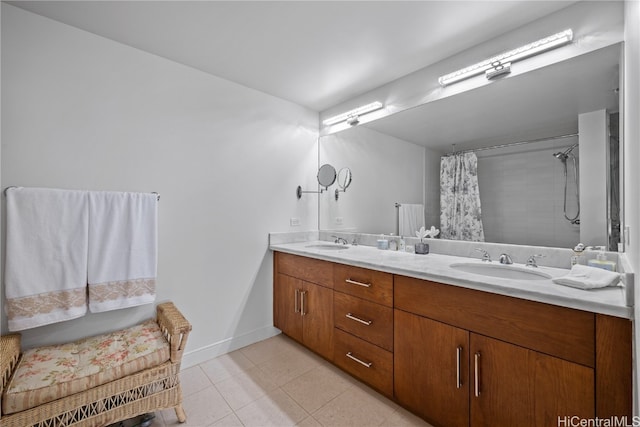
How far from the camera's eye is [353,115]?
2590 mm

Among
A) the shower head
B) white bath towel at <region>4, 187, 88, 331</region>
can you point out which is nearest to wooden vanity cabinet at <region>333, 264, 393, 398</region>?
the shower head

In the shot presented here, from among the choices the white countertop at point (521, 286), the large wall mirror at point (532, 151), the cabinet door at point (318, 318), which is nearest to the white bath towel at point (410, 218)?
the large wall mirror at point (532, 151)

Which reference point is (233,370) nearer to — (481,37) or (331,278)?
(331,278)

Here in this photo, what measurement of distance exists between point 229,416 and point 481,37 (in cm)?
275

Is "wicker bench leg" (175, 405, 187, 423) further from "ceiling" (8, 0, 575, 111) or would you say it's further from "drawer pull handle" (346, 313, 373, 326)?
"ceiling" (8, 0, 575, 111)

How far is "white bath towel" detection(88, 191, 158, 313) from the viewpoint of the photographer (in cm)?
166

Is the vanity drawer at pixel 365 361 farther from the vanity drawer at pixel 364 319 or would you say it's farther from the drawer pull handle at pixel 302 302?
the drawer pull handle at pixel 302 302

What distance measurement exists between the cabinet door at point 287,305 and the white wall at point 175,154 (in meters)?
0.09

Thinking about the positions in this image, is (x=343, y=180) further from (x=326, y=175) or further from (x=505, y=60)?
(x=505, y=60)

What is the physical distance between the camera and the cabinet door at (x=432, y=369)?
1.28 m

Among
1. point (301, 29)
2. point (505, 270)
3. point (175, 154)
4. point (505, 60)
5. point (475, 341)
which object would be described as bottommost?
point (475, 341)

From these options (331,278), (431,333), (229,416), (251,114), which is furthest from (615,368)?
(251,114)

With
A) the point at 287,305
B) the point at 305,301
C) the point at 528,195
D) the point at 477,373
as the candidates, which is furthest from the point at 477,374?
the point at 287,305

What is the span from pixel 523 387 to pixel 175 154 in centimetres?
241
